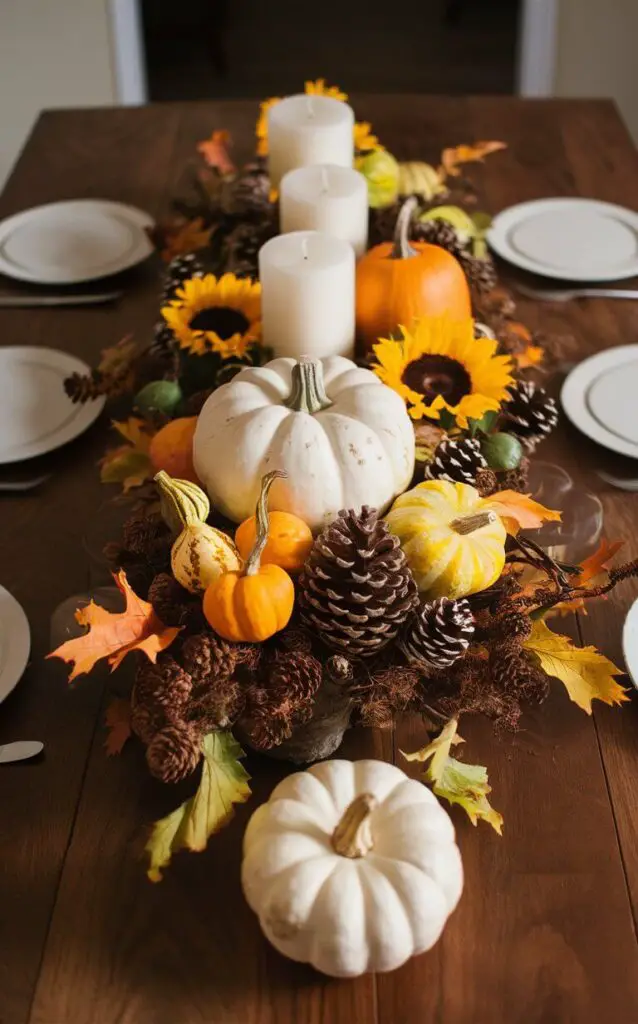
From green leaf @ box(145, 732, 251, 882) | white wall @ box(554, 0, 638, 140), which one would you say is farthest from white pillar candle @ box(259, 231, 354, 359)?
white wall @ box(554, 0, 638, 140)

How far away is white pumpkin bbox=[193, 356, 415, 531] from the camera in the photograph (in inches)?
35.3

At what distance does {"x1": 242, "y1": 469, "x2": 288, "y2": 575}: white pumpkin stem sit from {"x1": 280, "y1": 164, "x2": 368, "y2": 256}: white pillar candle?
20.8 inches

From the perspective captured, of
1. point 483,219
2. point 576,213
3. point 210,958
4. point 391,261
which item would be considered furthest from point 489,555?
point 576,213

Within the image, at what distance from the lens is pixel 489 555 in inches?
34.2

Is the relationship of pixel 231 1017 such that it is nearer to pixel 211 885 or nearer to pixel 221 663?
pixel 211 885

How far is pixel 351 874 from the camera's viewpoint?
702mm

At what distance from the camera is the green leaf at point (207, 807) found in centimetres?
79

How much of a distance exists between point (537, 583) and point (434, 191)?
2.86ft

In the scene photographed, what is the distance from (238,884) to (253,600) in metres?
0.21

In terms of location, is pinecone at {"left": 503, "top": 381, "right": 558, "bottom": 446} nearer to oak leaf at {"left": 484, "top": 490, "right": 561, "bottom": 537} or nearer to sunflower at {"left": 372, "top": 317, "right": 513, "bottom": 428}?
sunflower at {"left": 372, "top": 317, "right": 513, "bottom": 428}

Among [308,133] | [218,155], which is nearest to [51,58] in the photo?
[218,155]

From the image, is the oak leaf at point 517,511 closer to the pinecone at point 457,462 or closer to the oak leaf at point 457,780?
the pinecone at point 457,462

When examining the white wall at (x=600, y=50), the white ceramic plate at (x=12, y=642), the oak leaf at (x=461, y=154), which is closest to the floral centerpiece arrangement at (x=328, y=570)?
the white ceramic plate at (x=12, y=642)

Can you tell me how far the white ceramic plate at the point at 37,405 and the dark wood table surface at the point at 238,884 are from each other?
0.10 metres
